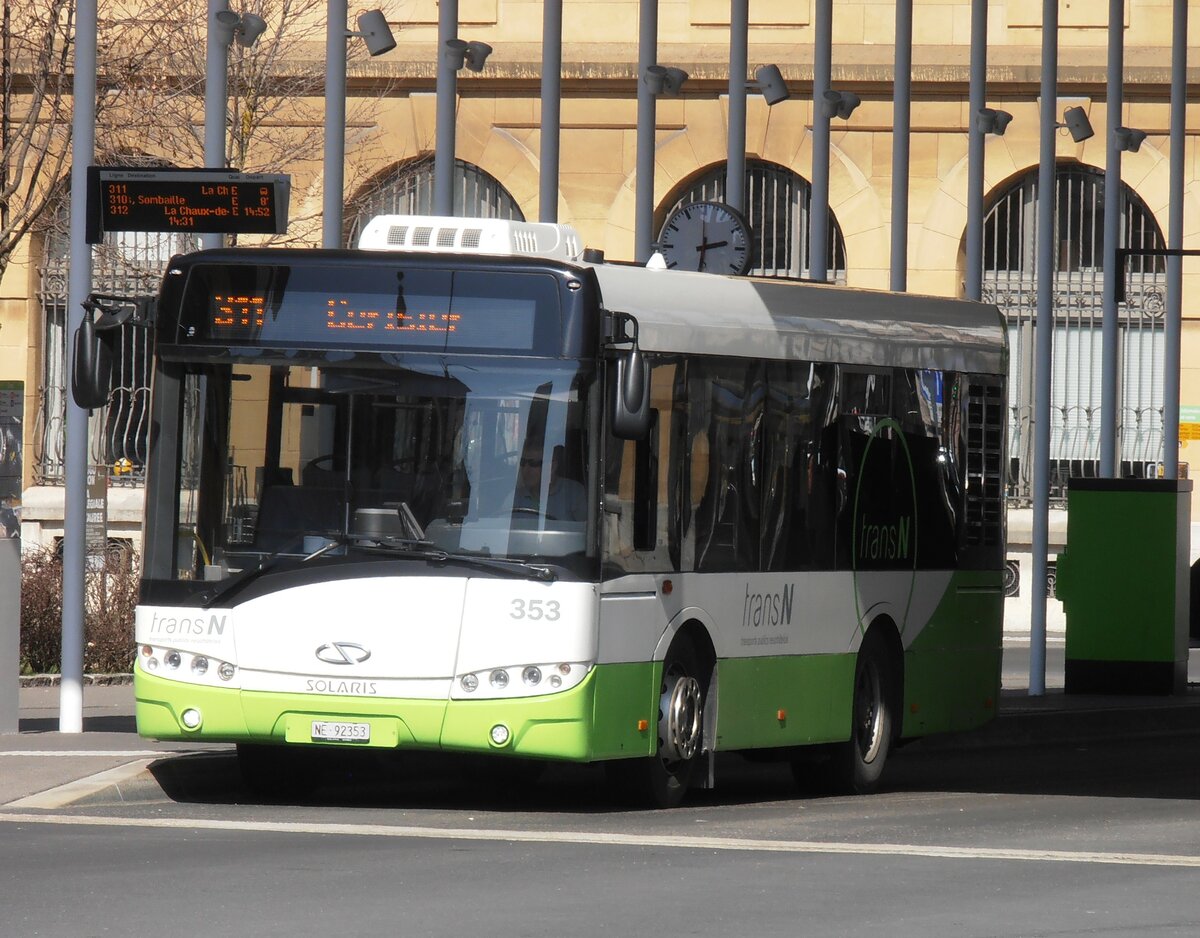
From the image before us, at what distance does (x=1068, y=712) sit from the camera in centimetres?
1948

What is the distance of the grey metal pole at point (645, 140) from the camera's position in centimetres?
2159

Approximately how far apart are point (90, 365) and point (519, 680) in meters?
2.53

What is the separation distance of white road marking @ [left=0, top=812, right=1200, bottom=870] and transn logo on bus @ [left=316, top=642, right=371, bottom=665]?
2.67ft

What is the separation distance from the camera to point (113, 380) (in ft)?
112

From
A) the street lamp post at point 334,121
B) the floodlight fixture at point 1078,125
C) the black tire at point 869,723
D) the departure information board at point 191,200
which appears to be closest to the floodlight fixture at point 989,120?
the floodlight fixture at point 1078,125

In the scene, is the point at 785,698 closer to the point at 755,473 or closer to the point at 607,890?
the point at 755,473

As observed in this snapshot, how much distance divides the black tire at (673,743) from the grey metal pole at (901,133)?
10.6 m

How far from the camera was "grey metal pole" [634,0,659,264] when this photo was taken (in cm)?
2159

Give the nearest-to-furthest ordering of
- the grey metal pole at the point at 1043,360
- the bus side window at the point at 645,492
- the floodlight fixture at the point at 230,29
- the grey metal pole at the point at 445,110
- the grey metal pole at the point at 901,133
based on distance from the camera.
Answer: the bus side window at the point at 645,492 → the floodlight fixture at the point at 230,29 → the grey metal pole at the point at 445,110 → the grey metal pole at the point at 1043,360 → the grey metal pole at the point at 901,133

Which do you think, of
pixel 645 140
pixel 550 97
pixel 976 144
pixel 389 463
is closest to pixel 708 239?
pixel 645 140

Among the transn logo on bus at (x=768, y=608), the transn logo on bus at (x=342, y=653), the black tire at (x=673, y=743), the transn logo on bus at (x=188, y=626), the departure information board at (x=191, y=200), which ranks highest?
the departure information board at (x=191, y=200)

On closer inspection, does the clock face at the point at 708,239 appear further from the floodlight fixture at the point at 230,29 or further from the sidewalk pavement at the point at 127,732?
the floodlight fixture at the point at 230,29

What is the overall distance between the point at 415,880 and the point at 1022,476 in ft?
79.4

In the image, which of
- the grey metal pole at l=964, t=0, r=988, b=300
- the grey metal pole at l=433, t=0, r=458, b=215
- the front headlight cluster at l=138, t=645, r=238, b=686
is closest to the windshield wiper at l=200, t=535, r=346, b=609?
the front headlight cluster at l=138, t=645, r=238, b=686
